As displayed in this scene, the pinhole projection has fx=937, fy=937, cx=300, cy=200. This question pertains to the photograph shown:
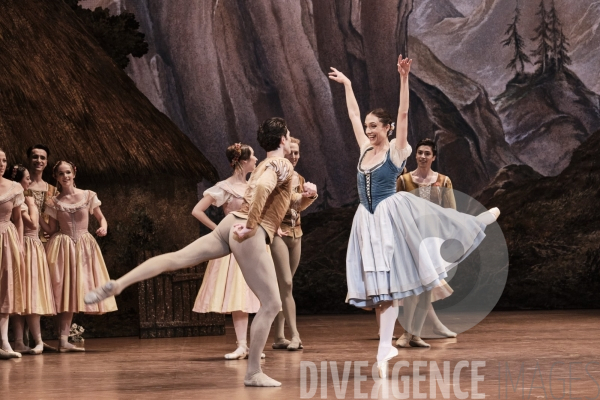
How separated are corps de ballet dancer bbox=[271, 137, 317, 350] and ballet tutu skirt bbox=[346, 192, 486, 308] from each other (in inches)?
51.8

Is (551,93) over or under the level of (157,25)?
under

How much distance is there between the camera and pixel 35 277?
8.04m

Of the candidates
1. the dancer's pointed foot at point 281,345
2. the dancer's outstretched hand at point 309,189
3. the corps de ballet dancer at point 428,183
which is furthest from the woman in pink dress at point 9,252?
the corps de ballet dancer at point 428,183

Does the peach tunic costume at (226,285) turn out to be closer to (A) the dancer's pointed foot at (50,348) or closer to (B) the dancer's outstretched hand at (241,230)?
(A) the dancer's pointed foot at (50,348)

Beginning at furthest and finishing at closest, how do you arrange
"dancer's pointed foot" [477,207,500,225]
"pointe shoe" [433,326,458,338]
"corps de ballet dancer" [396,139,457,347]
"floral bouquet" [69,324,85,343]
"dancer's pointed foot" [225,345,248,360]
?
"floral bouquet" [69,324,85,343], "pointe shoe" [433,326,458,338], "corps de ballet dancer" [396,139,457,347], "dancer's pointed foot" [225,345,248,360], "dancer's pointed foot" [477,207,500,225]

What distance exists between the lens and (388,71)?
15.6 m

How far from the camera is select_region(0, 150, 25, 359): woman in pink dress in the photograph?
7805 mm

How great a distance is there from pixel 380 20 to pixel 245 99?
2.59m

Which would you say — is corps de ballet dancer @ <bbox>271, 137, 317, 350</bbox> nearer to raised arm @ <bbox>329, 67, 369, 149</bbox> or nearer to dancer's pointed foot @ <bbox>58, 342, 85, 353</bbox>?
raised arm @ <bbox>329, 67, 369, 149</bbox>

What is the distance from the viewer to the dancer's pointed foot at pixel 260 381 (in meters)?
5.13

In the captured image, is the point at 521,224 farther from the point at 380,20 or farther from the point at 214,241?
the point at 214,241

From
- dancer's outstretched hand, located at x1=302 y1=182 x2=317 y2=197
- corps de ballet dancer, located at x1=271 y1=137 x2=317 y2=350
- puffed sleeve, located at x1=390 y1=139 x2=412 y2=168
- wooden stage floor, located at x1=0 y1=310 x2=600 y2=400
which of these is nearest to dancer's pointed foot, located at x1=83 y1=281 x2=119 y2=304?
wooden stage floor, located at x1=0 y1=310 x2=600 y2=400

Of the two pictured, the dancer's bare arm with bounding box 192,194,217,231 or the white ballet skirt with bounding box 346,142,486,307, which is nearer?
the white ballet skirt with bounding box 346,142,486,307

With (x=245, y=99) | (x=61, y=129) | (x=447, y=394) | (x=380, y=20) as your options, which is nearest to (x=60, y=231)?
(x=61, y=129)
